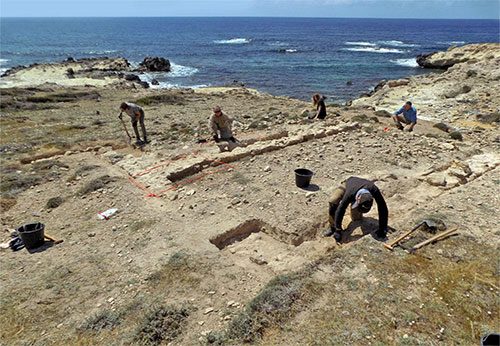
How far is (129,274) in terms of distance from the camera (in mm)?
5633

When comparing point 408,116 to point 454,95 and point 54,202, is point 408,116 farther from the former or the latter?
point 54,202

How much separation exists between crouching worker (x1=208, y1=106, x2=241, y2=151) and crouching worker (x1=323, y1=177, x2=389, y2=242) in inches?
215

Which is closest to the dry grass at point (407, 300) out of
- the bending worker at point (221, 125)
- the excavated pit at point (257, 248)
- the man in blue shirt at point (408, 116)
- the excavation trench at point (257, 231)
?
the excavated pit at point (257, 248)

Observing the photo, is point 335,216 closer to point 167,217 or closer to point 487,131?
point 167,217

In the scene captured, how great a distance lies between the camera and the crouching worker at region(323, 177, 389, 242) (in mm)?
5727

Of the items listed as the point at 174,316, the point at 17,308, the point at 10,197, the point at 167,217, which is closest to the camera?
the point at 174,316

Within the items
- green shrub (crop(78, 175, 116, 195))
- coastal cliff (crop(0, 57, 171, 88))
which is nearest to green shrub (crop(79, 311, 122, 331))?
green shrub (crop(78, 175, 116, 195))

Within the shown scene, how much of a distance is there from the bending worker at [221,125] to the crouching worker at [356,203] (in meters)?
5.85

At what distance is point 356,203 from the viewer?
19.2ft

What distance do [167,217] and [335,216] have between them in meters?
3.82

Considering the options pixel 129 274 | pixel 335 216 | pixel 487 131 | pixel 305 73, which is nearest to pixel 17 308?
pixel 129 274

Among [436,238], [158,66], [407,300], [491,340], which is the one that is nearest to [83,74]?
[158,66]

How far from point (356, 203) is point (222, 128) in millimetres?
6838

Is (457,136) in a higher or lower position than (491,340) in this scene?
lower
